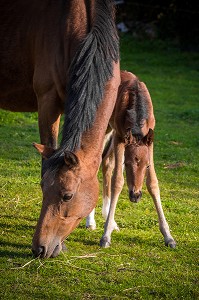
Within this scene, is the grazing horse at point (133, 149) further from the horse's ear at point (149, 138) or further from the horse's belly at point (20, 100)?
the horse's belly at point (20, 100)

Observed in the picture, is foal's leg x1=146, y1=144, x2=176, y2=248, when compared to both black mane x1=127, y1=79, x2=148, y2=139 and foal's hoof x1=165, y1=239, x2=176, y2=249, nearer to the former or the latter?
foal's hoof x1=165, y1=239, x2=176, y2=249

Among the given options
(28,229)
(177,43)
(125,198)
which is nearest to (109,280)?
(28,229)

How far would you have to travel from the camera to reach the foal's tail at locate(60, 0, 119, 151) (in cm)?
539

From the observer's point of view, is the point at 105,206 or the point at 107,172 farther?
the point at 107,172

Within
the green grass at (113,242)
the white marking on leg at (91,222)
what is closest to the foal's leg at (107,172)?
the green grass at (113,242)

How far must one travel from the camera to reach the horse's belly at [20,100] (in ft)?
21.7

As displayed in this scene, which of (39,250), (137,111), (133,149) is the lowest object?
(39,250)

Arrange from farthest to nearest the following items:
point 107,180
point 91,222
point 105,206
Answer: point 107,180, point 105,206, point 91,222

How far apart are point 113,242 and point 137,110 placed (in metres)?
1.19

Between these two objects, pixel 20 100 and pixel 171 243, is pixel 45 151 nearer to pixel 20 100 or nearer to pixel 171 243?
pixel 20 100

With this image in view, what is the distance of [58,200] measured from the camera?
17.3 feet

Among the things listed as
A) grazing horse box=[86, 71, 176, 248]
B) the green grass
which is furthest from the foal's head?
the green grass

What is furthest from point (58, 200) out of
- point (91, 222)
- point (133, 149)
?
point (91, 222)

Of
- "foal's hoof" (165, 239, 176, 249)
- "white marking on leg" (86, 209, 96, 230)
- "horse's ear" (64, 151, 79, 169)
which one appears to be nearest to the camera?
"horse's ear" (64, 151, 79, 169)
